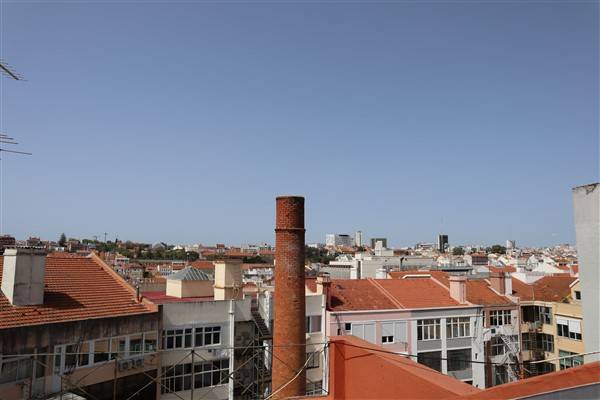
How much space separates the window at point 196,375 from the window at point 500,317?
2059cm

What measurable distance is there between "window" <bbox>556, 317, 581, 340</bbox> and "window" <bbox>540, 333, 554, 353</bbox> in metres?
0.96

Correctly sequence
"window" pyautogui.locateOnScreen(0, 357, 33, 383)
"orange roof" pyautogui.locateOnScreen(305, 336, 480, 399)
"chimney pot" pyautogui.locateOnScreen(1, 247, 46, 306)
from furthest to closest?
"chimney pot" pyautogui.locateOnScreen(1, 247, 46, 306) < "window" pyautogui.locateOnScreen(0, 357, 33, 383) < "orange roof" pyautogui.locateOnScreen(305, 336, 480, 399)

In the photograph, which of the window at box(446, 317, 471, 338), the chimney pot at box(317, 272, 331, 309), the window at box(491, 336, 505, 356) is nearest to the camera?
the chimney pot at box(317, 272, 331, 309)

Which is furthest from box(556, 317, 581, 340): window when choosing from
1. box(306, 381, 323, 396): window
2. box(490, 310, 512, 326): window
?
box(306, 381, 323, 396): window

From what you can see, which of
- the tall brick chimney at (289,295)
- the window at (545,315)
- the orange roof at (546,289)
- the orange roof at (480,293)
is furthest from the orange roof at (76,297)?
the orange roof at (546,289)

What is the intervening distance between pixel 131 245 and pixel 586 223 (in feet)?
496

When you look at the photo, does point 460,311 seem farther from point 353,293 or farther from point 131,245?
point 131,245

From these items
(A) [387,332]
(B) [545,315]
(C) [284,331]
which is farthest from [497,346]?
(C) [284,331]

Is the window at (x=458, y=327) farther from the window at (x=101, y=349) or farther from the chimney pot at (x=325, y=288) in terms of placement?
the window at (x=101, y=349)

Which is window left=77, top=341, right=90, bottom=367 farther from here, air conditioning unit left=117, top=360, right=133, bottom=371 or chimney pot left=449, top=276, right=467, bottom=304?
chimney pot left=449, top=276, right=467, bottom=304

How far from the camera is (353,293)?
99.9 feet

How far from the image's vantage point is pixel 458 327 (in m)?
31.5

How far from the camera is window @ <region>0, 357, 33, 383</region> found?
591 inches

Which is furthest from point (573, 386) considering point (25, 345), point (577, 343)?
point (577, 343)
